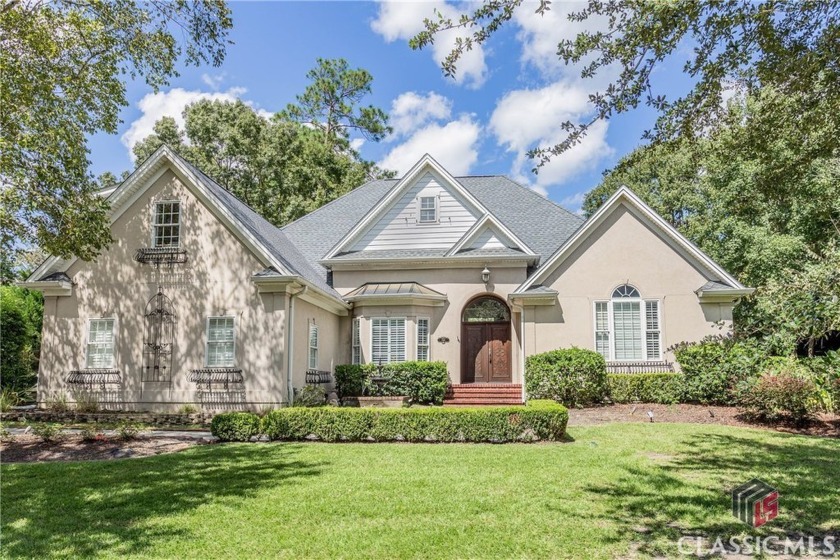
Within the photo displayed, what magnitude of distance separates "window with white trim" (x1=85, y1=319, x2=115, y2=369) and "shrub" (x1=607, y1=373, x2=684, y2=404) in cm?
1383

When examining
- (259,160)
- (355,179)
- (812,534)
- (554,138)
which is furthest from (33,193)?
(355,179)

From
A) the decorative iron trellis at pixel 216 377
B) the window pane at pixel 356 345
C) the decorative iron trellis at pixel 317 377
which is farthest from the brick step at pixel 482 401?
the decorative iron trellis at pixel 216 377

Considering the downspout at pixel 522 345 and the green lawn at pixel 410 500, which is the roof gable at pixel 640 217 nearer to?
the downspout at pixel 522 345

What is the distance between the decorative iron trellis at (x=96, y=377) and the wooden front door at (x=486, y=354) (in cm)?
1027

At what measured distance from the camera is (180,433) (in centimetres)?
1296

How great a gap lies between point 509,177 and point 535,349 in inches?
392

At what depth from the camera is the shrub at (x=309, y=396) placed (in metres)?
14.8

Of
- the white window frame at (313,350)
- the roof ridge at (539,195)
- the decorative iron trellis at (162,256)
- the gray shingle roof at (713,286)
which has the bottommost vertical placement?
the white window frame at (313,350)

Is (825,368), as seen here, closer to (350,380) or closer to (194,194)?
(350,380)

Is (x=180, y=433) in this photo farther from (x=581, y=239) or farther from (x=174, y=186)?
(x=581, y=239)

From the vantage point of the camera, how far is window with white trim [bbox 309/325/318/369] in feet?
53.8

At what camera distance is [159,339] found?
50.3ft

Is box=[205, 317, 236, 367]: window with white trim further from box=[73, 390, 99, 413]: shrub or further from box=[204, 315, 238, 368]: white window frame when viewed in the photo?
box=[73, 390, 99, 413]: shrub

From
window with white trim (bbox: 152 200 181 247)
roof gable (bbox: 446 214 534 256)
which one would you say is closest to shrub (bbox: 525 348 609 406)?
roof gable (bbox: 446 214 534 256)
